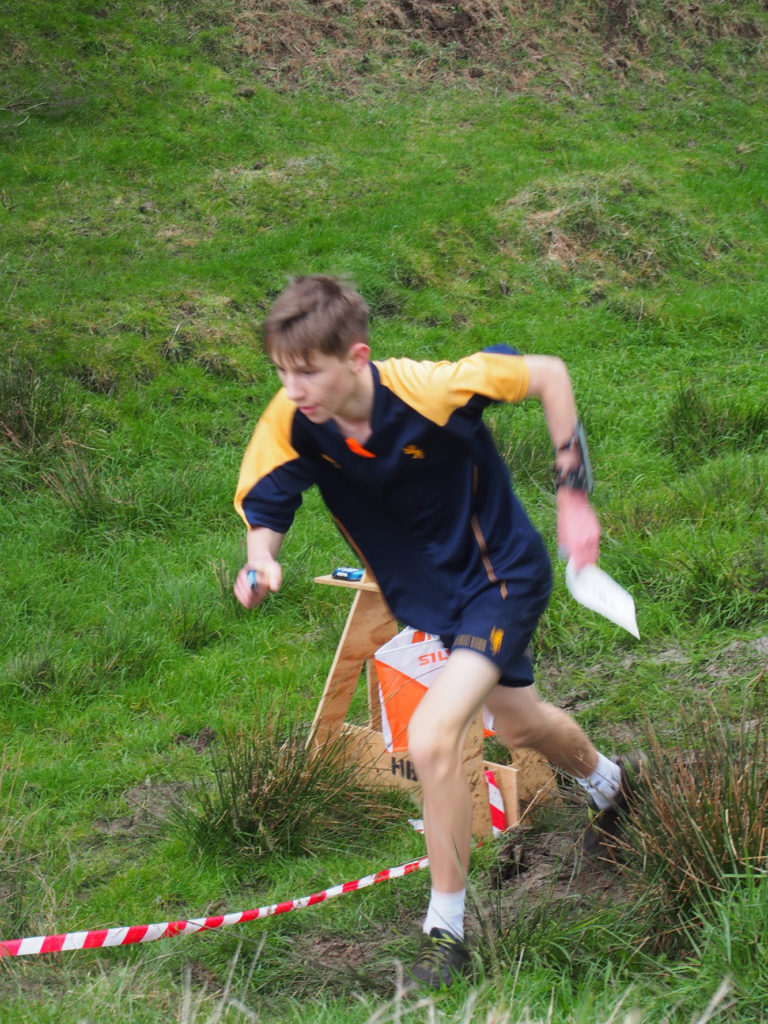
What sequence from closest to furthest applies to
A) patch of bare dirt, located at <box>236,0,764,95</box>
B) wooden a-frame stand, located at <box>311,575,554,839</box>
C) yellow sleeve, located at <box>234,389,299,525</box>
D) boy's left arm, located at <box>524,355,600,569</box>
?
boy's left arm, located at <box>524,355,600,569</box> → yellow sleeve, located at <box>234,389,299,525</box> → wooden a-frame stand, located at <box>311,575,554,839</box> → patch of bare dirt, located at <box>236,0,764,95</box>

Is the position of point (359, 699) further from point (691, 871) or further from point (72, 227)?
point (72, 227)

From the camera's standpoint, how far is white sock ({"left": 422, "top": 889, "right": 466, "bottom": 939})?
10.2 ft

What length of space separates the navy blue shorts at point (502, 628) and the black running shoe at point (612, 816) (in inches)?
22.1

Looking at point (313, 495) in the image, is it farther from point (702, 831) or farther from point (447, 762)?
point (702, 831)

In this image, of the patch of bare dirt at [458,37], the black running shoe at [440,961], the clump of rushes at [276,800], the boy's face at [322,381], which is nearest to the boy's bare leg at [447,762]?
the black running shoe at [440,961]

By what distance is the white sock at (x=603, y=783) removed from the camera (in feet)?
12.1

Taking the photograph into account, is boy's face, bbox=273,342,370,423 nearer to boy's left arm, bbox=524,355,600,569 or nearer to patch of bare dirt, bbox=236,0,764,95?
boy's left arm, bbox=524,355,600,569

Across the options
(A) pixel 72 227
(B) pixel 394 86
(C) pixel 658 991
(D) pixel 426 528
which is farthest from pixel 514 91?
(C) pixel 658 991

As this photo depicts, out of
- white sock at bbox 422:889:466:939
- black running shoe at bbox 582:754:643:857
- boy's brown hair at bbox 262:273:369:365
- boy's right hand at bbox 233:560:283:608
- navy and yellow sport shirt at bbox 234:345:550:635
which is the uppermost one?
boy's brown hair at bbox 262:273:369:365

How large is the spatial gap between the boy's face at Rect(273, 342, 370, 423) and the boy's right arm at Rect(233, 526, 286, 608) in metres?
0.46

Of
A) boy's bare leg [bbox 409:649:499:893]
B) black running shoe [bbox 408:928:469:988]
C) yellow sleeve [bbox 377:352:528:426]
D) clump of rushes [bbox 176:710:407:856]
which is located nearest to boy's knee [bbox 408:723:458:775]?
boy's bare leg [bbox 409:649:499:893]

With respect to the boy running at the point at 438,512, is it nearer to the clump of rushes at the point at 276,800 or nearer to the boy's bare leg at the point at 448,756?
the boy's bare leg at the point at 448,756

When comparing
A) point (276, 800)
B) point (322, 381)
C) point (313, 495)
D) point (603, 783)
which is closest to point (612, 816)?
point (603, 783)

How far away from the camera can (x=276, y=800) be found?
3.94 m
